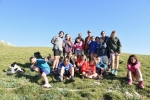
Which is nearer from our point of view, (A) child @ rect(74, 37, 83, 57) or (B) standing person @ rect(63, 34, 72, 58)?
(B) standing person @ rect(63, 34, 72, 58)

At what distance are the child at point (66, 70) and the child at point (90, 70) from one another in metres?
1.10

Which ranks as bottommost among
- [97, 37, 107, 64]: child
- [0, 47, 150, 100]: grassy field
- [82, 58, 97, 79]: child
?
[0, 47, 150, 100]: grassy field

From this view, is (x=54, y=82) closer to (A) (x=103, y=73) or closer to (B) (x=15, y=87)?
(B) (x=15, y=87)

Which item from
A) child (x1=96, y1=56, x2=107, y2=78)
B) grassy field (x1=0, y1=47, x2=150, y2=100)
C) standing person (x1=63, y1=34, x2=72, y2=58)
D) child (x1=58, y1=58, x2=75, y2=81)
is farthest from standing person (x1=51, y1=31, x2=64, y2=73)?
child (x1=96, y1=56, x2=107, y2=78)

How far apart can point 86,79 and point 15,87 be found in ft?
14.5

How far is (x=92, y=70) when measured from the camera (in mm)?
12484

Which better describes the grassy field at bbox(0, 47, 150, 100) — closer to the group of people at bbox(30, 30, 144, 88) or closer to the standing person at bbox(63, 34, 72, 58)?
the group of people at bbox(30, 30, 144, 88)

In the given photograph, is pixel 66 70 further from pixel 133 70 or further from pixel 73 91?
pixel 133 70

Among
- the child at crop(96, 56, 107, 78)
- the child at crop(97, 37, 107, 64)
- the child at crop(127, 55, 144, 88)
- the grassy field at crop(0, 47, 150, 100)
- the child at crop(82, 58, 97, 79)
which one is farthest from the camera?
the child at crop(97, 37, 107, 64)

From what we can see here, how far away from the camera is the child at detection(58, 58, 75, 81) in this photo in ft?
37.0

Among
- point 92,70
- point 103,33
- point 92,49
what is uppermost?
point 103,33

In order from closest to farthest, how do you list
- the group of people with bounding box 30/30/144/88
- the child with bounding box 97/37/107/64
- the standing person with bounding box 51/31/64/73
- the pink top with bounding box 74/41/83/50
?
the group of people with bounding box 30/30/144/88 < the standing person with bounding box 51/31/64/73 < the child with bounding box 97/37/107/64 < the pink top with bounding box 74/41/83/50

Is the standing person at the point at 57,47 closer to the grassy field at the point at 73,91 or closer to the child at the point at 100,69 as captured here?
the grassy field at the point at 73,91

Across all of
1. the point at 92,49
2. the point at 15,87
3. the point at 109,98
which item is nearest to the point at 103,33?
the point at 92,49
